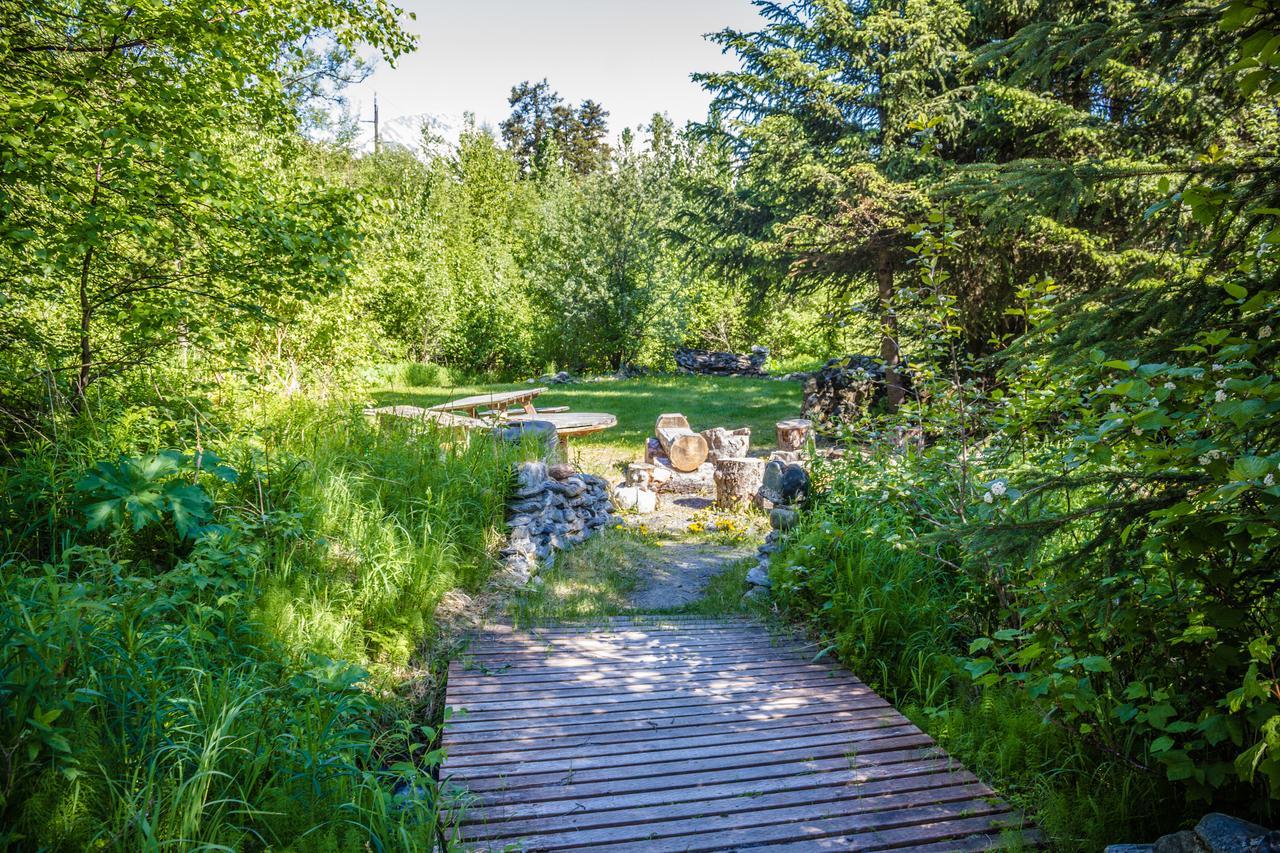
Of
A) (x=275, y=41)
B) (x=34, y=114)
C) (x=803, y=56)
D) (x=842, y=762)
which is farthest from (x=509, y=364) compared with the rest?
(x=842, y=762)

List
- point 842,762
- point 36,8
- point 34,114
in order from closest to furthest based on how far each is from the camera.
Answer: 1. point 842,762
2. point 34,114
3. point 36,8

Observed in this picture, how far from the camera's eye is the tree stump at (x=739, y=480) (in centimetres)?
809

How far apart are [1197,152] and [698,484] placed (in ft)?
24.3

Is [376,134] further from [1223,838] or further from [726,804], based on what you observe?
[1223,838]

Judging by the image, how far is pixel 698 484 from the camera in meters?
9.35

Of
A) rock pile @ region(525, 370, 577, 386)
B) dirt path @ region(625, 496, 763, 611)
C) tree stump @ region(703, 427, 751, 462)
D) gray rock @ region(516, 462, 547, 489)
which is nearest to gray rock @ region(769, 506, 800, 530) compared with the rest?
dirt path @ region(625, 496, 763, 611)

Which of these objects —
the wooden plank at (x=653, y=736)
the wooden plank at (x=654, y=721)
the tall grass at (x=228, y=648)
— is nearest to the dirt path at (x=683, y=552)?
the tall grass at (x=228, y=648)

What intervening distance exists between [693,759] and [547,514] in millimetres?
3532

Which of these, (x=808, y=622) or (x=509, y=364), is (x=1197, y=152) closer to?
(x=808, y=622)

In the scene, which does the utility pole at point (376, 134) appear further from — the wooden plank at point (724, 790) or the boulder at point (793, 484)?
the wooden plank at point (724, 790)

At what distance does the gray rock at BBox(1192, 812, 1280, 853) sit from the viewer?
1.75 m

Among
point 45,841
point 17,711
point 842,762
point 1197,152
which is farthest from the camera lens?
point 842,762

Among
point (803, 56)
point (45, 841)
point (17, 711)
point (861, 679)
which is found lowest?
point (861, 679)

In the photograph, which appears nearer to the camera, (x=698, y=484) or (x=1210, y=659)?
(x=1210, y=659)
